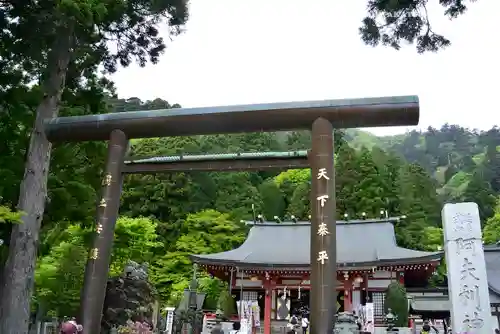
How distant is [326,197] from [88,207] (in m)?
6.06

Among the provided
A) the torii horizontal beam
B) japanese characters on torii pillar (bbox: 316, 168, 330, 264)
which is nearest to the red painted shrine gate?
the torii horizontal beam

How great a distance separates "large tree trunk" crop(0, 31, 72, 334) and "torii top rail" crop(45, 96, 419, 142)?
19.2 inches

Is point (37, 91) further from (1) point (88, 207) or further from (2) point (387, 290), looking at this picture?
(2) point (387, 290)

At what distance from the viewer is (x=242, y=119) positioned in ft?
25.7

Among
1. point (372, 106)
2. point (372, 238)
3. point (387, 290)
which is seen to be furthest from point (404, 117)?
point (372, 238)

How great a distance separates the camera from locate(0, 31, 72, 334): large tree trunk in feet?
26.4

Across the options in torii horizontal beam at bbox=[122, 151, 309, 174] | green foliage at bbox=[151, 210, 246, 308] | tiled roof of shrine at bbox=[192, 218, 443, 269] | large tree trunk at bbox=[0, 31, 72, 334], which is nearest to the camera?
torii horizontal beam at bbox=[122, 151, 309, 174]

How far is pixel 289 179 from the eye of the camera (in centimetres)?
4619

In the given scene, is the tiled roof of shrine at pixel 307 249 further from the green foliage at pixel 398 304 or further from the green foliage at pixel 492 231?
the green foliage at pixel 492 231

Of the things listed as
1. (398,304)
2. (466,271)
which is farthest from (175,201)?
(466,271)

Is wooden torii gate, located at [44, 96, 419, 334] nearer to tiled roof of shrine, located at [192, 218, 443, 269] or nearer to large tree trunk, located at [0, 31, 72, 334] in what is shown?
large tree trunk, located at [0, 31, 72, 334]

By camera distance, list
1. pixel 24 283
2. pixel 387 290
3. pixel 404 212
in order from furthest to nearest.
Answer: pixel 404 212 → pixel 387 290 → pixel 24 283

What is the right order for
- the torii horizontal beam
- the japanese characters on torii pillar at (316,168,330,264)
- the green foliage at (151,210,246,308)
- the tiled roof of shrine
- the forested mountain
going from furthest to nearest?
the green foliage at (151,210,246,308) < the tiled roof of shrine < the forested mountain < the torii horizontal beam < the japanese characters on torii pillar at (316,168,330,264)

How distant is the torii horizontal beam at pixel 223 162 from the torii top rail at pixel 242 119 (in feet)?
1.53
